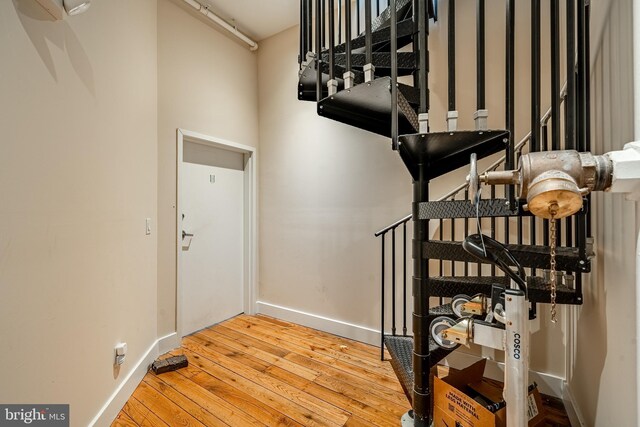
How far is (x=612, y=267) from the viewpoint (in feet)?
3.72

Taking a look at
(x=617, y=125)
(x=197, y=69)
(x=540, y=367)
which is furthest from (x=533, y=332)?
(x=197, y=69)

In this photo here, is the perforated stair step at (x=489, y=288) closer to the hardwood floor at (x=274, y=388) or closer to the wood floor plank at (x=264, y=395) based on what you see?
the hardwood floor at (x=274, y=388)

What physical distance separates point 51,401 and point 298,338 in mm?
1840

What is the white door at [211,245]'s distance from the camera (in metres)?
2.81

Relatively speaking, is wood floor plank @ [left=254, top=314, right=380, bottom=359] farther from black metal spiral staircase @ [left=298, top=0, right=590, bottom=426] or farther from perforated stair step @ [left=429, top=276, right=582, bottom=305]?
perforated stair step @ [left=429, top=276, right=582, bottom=305]

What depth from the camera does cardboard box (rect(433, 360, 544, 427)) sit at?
1146mm

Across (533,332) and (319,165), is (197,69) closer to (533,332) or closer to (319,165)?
(319,165)

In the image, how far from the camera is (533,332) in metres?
1.96

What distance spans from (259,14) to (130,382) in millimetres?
3339

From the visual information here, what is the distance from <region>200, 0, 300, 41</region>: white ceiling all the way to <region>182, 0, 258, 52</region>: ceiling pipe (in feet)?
0.18

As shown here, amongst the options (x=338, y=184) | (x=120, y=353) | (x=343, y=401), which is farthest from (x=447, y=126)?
(x=120, y=353)

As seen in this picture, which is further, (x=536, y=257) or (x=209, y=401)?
(x=209, y=401)

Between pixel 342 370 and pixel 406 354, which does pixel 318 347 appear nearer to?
pixel 342 370

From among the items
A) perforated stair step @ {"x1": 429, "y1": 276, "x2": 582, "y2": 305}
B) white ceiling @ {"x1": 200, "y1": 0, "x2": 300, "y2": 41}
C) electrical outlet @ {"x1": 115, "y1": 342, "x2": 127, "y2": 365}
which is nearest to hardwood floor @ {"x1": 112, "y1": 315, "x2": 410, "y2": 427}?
electrical outlet @ {"x1": 115, "y1": 342, "x2": 127, "y2": 365}
